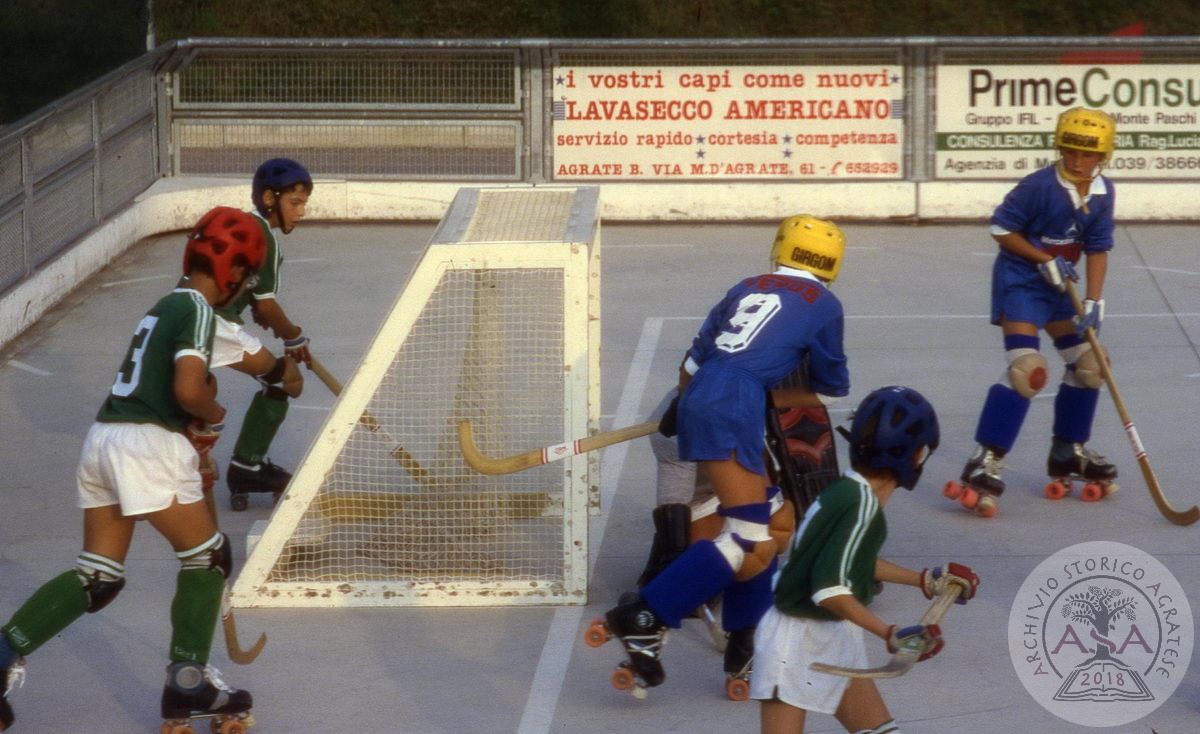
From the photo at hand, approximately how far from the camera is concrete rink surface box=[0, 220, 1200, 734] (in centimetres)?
584

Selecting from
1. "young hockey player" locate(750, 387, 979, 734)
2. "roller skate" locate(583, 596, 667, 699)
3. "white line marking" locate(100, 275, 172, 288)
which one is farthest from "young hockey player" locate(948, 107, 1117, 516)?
"white line marking" locate(100, 275, 172, 288)

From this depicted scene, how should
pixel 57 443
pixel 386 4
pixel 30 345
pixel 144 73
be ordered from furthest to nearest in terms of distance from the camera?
pixel 386 4 < pixel 144 73 < pixel 30 345 < pixel 57 443

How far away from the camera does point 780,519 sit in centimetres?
596

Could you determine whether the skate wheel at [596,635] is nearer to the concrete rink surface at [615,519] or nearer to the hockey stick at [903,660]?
the concrete rink surface at [615,519]

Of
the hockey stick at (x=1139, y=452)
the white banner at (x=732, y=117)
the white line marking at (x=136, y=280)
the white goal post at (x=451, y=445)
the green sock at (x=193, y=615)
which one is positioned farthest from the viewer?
the white banner at (x=732, y=117)

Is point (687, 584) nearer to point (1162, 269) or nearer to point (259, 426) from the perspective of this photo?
point (259, 426)

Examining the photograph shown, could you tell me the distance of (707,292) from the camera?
12938 millimetres

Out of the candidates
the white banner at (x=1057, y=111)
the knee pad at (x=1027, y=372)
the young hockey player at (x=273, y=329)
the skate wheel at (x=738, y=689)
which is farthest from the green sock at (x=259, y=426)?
the white banner at (x=1057, y=111)

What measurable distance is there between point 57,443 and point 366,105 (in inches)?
276

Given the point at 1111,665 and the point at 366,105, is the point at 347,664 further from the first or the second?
the point at 366,105

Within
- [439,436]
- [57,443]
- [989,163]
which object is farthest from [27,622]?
[989,163]

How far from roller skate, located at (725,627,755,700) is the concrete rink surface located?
5 cm

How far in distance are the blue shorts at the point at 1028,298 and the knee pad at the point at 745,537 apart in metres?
2.72

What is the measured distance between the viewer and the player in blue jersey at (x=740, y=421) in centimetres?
562
